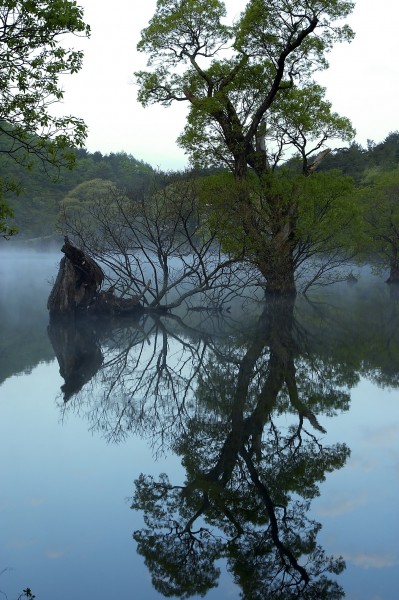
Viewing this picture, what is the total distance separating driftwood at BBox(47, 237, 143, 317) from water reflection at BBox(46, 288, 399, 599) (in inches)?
137

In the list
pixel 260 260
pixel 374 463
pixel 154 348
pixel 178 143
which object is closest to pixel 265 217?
pixel 260 260

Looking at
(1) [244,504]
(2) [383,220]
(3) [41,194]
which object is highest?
(3) [41,194]

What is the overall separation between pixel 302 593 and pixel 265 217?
1048 inches

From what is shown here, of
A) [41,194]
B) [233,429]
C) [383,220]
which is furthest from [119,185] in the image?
[233,429]

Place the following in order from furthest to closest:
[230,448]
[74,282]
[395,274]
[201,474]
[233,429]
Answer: [395,274]
[74,282]
[233,429]
[230,448]
[201,474]

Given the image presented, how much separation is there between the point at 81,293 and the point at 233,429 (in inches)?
632

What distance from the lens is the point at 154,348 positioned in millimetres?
17891

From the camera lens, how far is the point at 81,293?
24.8m

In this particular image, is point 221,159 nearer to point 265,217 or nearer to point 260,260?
point 265,217

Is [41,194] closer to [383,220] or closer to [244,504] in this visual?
[383,220]

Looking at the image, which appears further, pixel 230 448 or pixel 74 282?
pixel 74 282

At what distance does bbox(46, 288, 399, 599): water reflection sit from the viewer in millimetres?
5602

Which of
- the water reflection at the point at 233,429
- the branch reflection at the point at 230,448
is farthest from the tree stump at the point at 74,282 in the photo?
the branch reflection at the point at 230,448

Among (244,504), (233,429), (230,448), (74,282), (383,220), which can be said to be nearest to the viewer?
(244,504)
